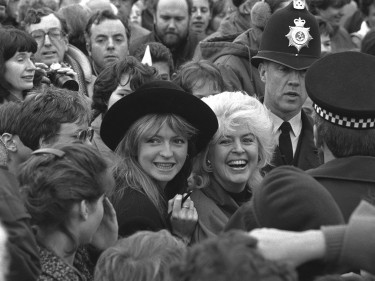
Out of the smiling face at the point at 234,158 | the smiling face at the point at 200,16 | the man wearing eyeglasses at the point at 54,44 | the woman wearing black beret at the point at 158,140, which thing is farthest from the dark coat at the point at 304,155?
the smiling face at the point at 200,16

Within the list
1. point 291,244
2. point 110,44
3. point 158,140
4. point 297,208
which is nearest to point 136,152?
point 158,140

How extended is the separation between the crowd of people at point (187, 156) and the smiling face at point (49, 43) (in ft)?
0.05

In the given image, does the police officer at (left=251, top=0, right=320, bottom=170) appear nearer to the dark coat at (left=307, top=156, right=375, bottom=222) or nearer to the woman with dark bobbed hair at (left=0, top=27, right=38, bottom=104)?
the woman with dark bobbed hair at (left=0, top=27, right=38, bottom=104)

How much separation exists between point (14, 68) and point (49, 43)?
1.35m

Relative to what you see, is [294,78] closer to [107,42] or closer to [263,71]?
[263,71]

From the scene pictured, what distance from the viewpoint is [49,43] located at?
25.3 ft

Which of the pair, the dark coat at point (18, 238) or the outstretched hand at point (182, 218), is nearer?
the dark coat at point (18, 238)

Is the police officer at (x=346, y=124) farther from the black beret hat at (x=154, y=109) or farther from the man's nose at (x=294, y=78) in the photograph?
the man's nose at (x=294, y=78)

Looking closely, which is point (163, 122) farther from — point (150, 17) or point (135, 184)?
point (150, 17)

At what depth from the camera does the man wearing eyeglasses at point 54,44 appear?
763 cm

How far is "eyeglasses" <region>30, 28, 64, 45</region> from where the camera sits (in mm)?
7761

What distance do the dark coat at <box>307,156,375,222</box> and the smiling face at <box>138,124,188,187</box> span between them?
130 cm

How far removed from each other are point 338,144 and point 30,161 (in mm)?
1236

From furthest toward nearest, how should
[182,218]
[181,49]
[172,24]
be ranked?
[181,49] → [172,24] → [182,218]
